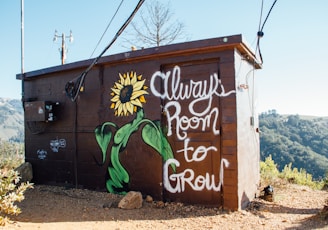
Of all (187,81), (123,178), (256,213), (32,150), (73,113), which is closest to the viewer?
(256,213)

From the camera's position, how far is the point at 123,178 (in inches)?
248

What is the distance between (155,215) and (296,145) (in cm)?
4531

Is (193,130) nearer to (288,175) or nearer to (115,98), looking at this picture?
(115,98)

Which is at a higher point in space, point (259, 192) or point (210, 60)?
point (210, 60)

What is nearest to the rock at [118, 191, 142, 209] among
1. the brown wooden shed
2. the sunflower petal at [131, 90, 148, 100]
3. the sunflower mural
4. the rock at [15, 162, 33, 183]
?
the brown wooden shed

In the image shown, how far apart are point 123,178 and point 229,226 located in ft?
8.82

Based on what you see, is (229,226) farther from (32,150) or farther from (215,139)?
(32,150)

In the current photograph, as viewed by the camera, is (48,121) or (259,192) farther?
(48,121)

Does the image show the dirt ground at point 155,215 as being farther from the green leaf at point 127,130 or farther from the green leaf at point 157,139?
the green leaf at point 127,130

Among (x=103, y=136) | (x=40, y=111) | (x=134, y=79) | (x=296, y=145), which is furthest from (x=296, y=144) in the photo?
(x=40, y=111)

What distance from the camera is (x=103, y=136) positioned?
664 centimetres

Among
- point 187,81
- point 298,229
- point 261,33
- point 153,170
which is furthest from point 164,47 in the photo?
point 298,229

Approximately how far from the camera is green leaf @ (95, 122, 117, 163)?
21.5 ft

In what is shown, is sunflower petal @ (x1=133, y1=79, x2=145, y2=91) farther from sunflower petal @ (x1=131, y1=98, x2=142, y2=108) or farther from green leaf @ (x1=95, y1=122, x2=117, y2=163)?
green leaf @ (x1=95, y1=122, x2=117, y2=163)
